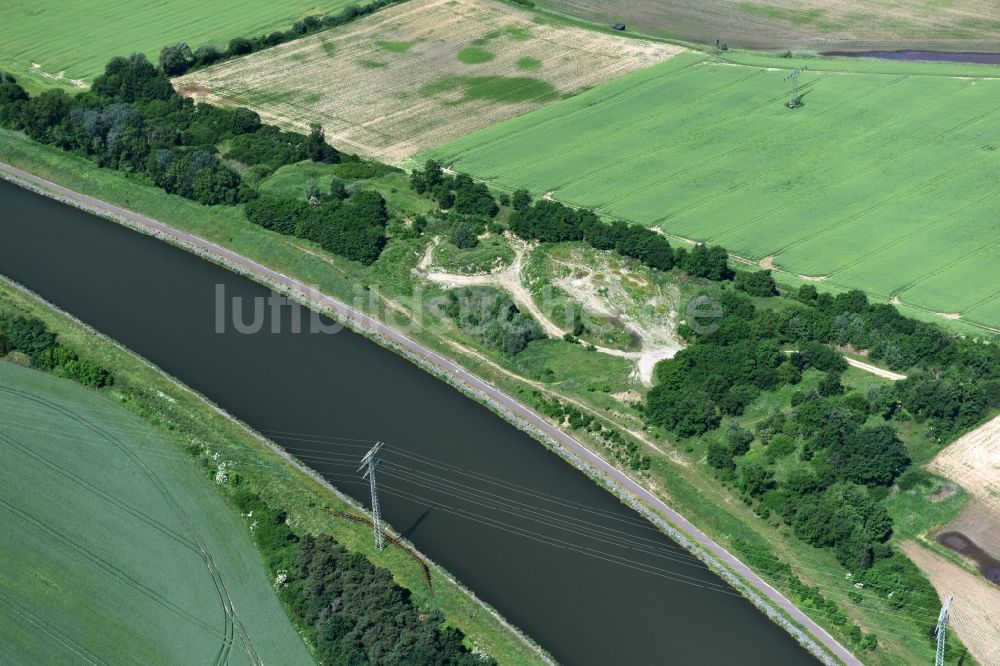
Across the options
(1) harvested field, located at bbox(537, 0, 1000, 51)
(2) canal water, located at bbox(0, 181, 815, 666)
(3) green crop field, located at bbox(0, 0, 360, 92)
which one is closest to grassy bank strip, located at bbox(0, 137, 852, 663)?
(2) canal water, located at bbox(0, 181, 815, 666)

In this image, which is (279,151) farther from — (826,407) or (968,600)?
(968,600)

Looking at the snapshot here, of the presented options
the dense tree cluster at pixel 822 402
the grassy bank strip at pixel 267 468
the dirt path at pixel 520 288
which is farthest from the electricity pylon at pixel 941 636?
the dirt path at pixel 520 288

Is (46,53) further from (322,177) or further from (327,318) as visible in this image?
(327,318)

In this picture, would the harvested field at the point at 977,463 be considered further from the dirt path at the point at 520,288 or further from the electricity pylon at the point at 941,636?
the dirt path at the point at 520,288

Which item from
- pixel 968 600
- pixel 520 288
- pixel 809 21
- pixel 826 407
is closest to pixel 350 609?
pixel 826 407

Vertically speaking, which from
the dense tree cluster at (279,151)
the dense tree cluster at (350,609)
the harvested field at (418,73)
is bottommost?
the dense tree cluster at (350,609)

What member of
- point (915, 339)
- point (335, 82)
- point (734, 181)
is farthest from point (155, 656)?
point (335, 82)
